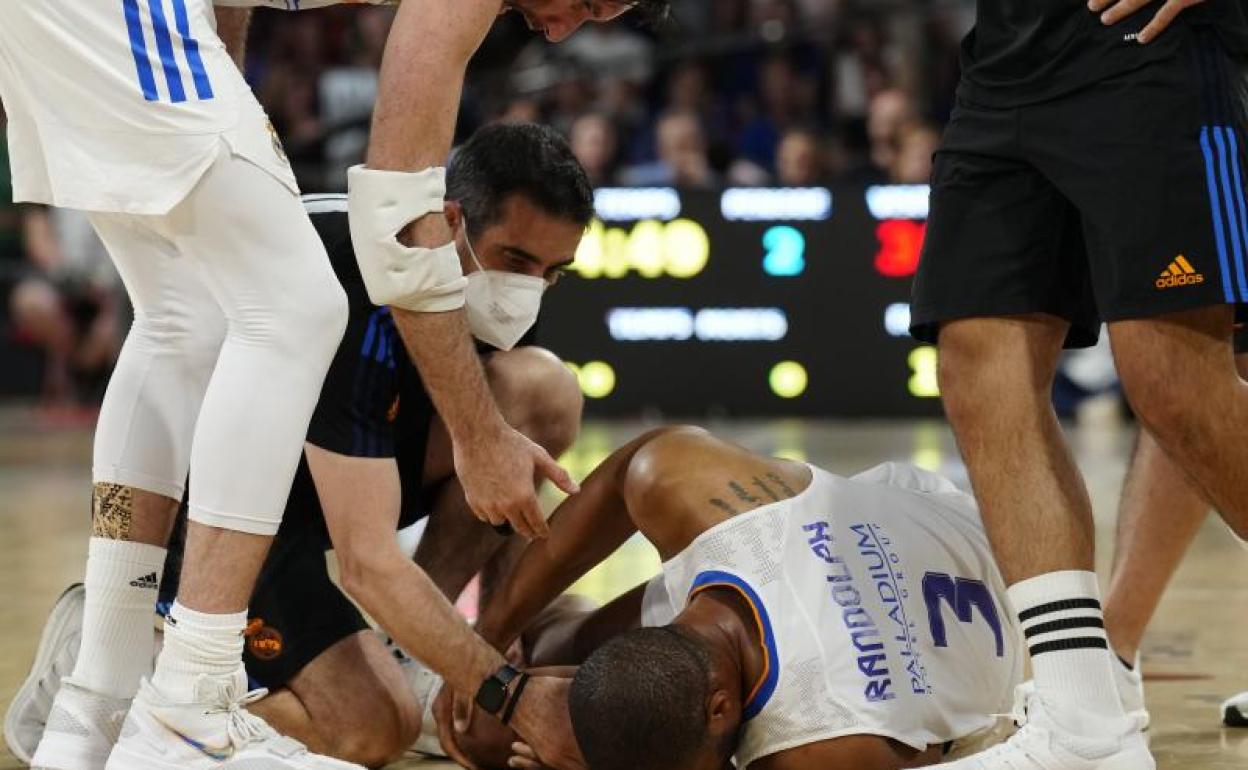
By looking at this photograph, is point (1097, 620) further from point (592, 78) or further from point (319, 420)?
point (592, 78)

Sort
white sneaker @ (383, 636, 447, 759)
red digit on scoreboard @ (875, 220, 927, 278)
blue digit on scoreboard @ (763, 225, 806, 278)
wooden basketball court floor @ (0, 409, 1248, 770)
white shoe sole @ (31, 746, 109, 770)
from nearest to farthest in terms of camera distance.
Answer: white shoe sole @ (31, 746, 109, 770)
white sneaker @ (383, 636, 447, 759)
wooden basketball court floor @ (0, 409, 1248, 770)
red digit on scoreboard @ (875, 220, 927, 278)
blue digit on scoreboard @ (763, 225, 806, 278)

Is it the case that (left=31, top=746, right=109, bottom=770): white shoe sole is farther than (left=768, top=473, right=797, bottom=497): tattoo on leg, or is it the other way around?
(left=768, top=473, right=797, bottom=497): tattoo on leg

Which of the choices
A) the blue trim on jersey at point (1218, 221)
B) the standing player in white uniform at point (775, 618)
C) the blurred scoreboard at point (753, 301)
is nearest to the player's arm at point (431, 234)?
the standing player in white uniform at point (775, 618)

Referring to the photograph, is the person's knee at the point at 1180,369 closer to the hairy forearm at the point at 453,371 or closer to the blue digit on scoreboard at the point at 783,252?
the hairy forearm at the point at 453,371

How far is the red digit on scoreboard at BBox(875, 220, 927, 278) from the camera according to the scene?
27.8 feet

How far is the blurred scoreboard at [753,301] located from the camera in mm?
8562

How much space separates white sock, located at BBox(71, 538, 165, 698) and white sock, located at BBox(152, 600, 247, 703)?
25 cm

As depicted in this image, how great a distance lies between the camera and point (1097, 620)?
8.46 ft

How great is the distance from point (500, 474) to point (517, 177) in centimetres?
63

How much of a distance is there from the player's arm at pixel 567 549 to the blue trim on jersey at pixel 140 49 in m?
0.87

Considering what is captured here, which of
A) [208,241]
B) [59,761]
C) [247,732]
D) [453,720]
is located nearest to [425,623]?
[453,720]

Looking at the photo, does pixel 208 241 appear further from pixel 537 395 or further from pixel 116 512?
pixel 537 395

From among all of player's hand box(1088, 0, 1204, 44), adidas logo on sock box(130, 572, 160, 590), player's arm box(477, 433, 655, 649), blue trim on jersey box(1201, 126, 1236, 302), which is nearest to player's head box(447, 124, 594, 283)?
player's arm box(477, 433, 655, 649)

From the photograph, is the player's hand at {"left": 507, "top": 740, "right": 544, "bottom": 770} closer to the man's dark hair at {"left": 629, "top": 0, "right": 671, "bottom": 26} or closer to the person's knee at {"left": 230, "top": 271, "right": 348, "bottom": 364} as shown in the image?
the person's knee at {"left": 230, "top": 271, "right": 348, "bottom": 364}
